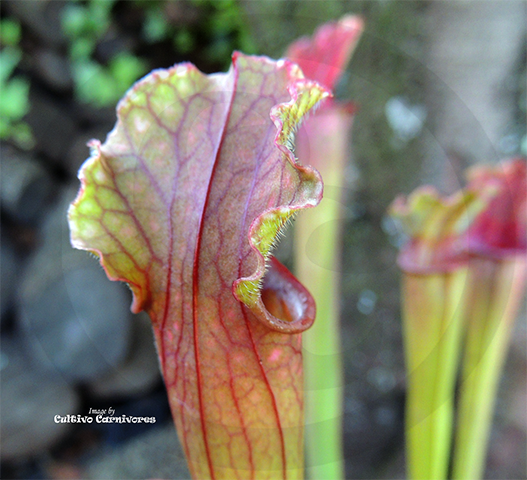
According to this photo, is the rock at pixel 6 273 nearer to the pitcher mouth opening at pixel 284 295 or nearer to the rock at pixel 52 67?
the rock at pixel 52 67

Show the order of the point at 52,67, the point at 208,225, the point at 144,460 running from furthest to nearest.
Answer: the point at 52,67 < the point at 144,460 < the point at 208,225

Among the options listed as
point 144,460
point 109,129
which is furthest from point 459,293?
point 144,460

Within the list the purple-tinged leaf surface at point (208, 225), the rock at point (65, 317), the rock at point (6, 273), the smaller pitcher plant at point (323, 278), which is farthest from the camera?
the rock at point (6, 273)

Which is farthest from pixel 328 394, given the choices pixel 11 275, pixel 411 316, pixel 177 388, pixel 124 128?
pixel 11 275

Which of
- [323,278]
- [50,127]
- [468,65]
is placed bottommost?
[323,278]

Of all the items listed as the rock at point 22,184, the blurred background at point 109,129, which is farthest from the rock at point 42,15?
the rock at point 22,184

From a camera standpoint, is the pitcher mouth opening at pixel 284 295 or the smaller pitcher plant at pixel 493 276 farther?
the smaller pitcher plant at pixel 493 276

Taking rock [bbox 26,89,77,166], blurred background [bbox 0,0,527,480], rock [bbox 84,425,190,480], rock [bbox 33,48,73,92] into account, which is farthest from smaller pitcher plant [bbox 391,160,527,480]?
rock [bbox 33,48,73,92]

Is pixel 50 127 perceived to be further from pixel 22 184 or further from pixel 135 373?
pixel 135 373
